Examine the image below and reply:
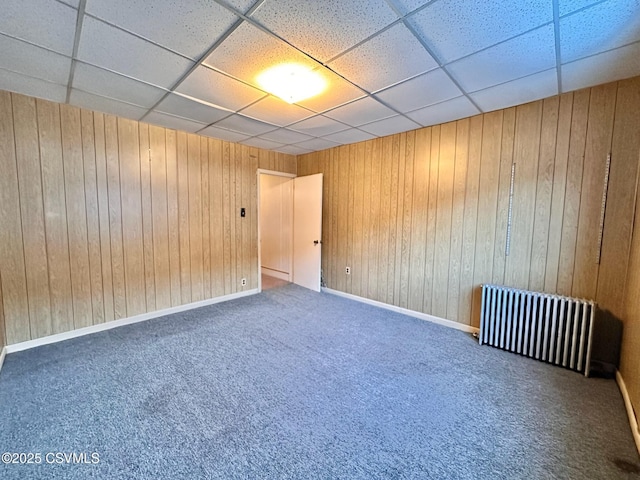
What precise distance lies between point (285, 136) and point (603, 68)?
10.7 feet

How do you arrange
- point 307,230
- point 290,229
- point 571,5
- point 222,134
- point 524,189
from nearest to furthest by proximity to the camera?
point 571,5
point 524,189
point 222,134
point 307,230
point 290,229

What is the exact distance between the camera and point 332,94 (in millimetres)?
2473

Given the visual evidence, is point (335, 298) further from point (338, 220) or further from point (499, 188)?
point (499, 188)

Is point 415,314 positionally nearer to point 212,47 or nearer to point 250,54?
point 250,54

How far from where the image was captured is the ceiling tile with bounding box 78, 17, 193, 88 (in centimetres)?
165

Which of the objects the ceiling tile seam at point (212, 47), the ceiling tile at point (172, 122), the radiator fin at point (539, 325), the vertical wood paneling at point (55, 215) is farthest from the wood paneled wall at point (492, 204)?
the vertical wood paneling at point (55, 215)

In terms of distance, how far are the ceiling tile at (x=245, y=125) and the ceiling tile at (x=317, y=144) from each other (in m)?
0.78

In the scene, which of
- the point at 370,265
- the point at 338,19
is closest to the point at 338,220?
the point at 370,265

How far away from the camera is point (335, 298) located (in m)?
4.41

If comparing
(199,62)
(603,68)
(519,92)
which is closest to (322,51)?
(199,62)

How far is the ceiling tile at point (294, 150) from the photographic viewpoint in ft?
14.7

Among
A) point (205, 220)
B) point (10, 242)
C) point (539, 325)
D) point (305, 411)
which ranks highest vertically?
point (205, 220)

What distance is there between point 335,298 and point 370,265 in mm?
853

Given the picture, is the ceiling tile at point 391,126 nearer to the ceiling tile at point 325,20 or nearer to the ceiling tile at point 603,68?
the ceiling tile at point 603,68
